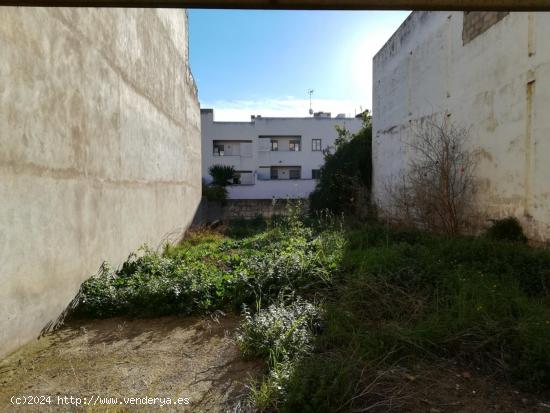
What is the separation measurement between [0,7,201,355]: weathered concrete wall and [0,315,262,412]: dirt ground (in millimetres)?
308

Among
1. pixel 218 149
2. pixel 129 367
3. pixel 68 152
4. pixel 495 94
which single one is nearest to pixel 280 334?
pixel 129 367

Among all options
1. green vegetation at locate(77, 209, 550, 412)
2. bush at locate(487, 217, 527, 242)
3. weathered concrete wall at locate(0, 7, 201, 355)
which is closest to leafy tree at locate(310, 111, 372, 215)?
bush at locate(487, 217, 527, 242)

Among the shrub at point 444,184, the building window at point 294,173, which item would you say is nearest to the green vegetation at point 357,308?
the shrub at point 444,184

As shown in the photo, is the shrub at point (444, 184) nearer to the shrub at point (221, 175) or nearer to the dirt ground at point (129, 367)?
the dirt ground at point (129, 367)

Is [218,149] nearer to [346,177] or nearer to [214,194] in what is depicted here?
[214,194]

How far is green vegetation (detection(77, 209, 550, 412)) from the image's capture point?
2.60m

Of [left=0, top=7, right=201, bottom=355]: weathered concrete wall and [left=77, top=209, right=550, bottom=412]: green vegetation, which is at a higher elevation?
[left=0, top=7, right=201, bottom=355]: weathered concrete wall

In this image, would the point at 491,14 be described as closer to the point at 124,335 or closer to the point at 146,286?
the point at 146,286

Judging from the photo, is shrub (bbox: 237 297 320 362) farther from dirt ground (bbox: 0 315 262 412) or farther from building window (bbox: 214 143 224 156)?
building window (bbox: 214 143 224 156)

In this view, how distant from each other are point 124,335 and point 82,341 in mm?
377

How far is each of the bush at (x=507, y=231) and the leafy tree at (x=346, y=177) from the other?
6112mm

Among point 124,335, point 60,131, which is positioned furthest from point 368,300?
point 60,131

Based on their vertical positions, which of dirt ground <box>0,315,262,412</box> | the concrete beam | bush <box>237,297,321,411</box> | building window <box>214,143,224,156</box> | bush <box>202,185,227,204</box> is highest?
building window <box>214,143,224,156</box>

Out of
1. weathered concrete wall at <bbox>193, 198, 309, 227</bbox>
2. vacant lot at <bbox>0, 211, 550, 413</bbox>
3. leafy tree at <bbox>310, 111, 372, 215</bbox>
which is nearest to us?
vacant lot at <bbox>0, 211, 550, 413</bbox>
